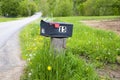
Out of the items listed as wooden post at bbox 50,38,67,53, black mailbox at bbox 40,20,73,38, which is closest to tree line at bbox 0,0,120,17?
wooden post at bbox 50,38,67,53

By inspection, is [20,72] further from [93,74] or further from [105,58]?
[105,58]

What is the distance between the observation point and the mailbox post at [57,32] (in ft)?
18.1

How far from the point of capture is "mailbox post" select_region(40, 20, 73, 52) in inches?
218

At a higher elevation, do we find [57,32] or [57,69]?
[57,32]

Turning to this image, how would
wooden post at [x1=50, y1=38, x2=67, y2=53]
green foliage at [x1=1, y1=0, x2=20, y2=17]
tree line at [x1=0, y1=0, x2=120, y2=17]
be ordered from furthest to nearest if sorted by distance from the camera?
green foliage at [x1=1, y1=0, x2=20, y2=17] < tree line at [x1=0, y1=0, x2=120, y2=17] < wooden post at [x1=50, y1=38, x2=67, y2=53]

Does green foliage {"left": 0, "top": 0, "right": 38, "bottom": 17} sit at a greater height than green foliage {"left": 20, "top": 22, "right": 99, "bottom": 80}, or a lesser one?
lesser

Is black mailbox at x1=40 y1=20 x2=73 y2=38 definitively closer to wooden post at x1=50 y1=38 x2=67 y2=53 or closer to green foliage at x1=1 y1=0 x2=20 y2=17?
wooden post at x1=50 y1=38 x2=67 y2=53

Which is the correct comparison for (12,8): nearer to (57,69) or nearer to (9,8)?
(9,8)

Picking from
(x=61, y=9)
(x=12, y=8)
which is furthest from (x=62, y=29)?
(x=12, y=8)

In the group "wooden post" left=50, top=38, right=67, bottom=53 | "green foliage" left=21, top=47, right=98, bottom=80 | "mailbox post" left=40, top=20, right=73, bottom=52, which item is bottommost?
"green foliage" left=21, top=47, right=98, bottom=80

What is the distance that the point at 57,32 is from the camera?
5543mm

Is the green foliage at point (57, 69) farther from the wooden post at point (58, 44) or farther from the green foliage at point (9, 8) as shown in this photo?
the green foliage at point (9, 8)

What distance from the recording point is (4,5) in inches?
2972

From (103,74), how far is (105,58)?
145 cm
